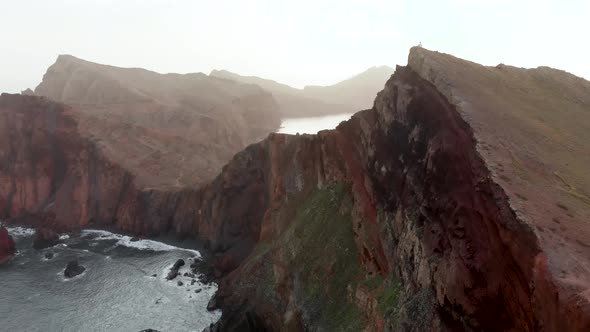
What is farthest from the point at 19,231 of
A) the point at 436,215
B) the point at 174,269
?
the point at 436,215

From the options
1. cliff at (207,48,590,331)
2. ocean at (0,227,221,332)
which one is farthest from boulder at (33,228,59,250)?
cliff at (207,48,590,331)

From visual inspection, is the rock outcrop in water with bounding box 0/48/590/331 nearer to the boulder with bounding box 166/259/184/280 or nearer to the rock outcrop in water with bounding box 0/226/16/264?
the boulder with bounding box 166/259/184/280

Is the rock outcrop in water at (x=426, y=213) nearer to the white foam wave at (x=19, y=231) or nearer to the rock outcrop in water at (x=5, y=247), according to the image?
the rock outcrop in water at (x=5, y=247)

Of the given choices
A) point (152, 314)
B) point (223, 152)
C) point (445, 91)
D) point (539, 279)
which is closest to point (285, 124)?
point (223, 152)

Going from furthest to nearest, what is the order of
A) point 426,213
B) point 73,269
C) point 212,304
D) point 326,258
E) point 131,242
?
1. point 131,242
2. point 73,269
3. point 212,304
4. point 326,258
5. point 426,213

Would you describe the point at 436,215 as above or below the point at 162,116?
above

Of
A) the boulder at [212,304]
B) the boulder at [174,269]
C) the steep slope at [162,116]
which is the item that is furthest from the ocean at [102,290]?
the steep slope at [162,116]

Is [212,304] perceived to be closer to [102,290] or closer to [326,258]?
[102,290]
